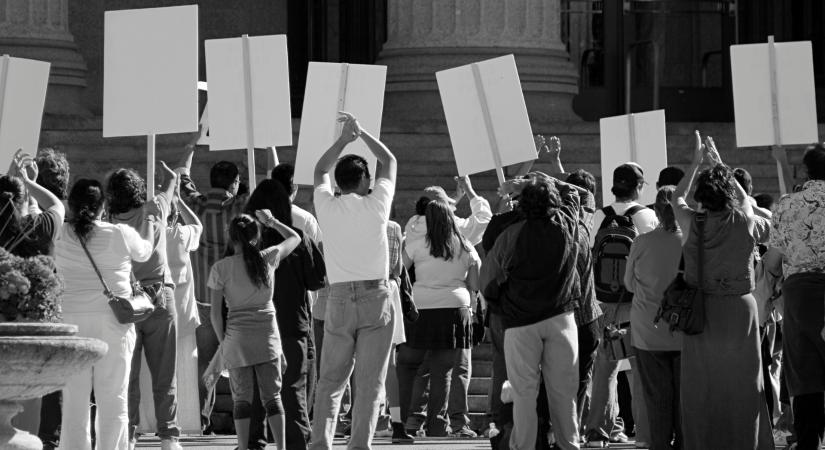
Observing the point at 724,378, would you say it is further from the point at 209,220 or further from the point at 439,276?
the point at 209,220

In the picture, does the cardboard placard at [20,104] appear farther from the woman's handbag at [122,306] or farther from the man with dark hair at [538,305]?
the man with dark hair at [538,305]

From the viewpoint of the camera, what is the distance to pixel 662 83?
23.2 m

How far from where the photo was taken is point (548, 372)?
10547 mm

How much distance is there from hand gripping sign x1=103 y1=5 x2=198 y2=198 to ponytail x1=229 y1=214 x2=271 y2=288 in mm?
1901

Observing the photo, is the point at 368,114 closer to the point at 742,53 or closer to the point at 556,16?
the point at 742,53

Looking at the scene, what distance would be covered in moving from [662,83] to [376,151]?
12900mm

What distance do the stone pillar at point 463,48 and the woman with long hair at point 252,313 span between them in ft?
27.3

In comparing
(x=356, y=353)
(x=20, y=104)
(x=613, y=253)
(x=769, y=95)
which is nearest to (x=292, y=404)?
(x=356, y=353)

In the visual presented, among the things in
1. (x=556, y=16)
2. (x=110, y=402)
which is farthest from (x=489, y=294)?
(x=556, y=16)

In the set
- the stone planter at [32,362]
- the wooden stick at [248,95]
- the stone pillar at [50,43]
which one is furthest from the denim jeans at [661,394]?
the stone pillar at [50,43]

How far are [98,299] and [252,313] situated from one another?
102 centimetres

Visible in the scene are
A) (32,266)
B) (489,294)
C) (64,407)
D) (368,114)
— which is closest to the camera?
(32,266)

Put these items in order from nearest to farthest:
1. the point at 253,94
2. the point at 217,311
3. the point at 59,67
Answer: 1. the point at 217,311
2. the point at 253,94
3. the point at 59,67

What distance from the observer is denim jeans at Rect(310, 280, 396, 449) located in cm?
1070
